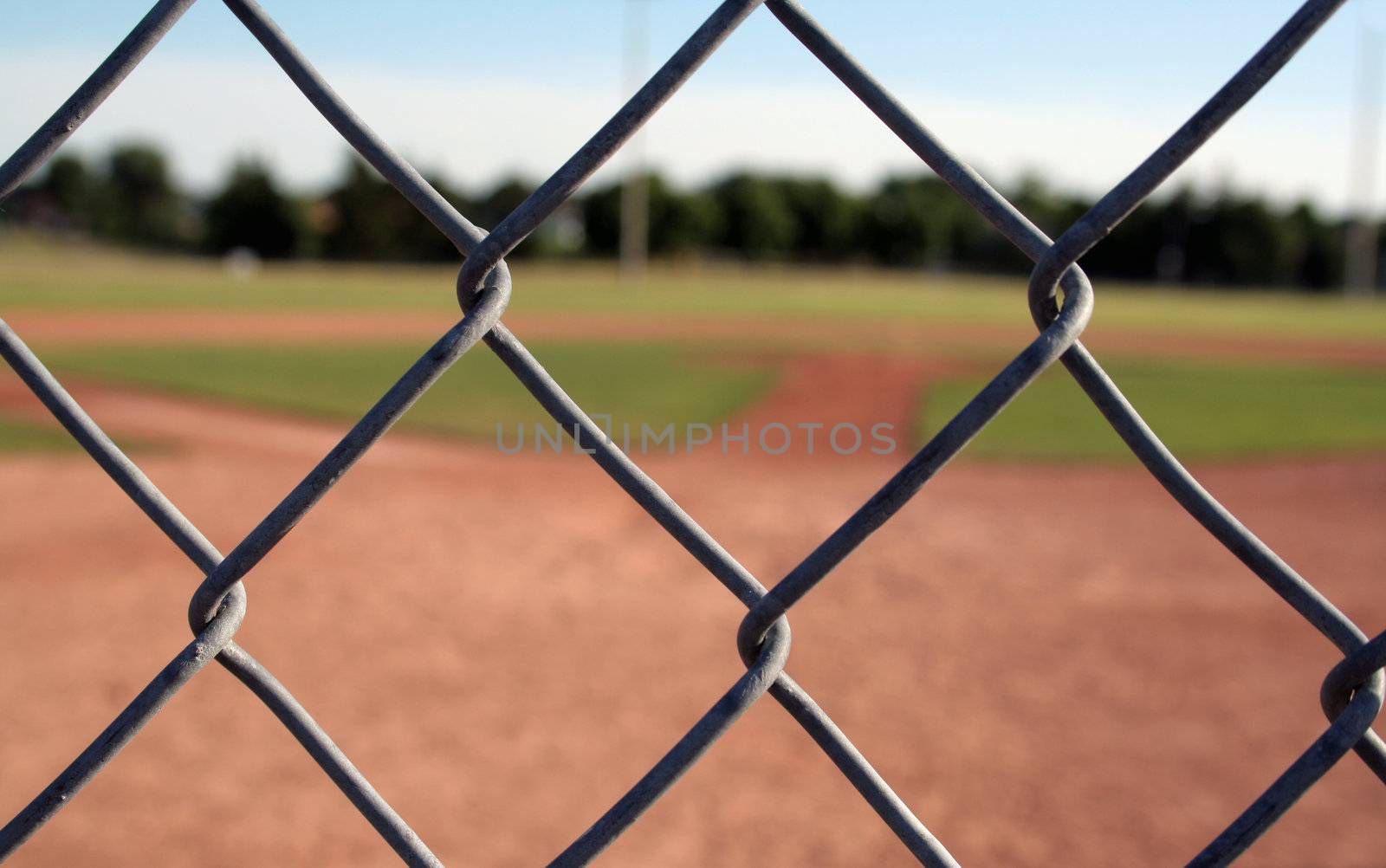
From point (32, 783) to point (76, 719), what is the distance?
0.54 m

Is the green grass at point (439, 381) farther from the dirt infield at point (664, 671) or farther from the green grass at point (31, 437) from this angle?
the dirt infield at point (664, 671)

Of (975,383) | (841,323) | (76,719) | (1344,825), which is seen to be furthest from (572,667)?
(841,323)

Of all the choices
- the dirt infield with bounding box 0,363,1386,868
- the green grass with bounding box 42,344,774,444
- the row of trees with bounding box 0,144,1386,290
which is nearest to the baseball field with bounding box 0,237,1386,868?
the dirt infield with bounding box 0,363,1386,868

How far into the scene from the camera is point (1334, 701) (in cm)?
68

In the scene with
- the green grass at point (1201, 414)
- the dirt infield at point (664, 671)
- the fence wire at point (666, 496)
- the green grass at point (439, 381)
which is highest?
the fence wire at point (666, 496)

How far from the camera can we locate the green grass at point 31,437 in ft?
30.5

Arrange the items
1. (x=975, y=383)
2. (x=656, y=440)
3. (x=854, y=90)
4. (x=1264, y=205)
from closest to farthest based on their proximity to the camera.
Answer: (x=854, y=90) → (x=656, y=440) → (x=975, y=383) → (x=1264, y=205)

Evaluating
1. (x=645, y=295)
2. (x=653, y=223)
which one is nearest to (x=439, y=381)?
(x=645, y=295)

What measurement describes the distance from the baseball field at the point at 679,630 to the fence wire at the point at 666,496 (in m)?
2.95

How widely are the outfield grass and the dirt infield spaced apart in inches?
601

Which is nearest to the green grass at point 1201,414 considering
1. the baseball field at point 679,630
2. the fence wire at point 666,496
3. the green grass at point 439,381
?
the baseball field at point 679,630

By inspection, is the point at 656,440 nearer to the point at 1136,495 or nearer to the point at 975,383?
the point at 1136,495

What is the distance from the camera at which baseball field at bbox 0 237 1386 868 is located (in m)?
3.68

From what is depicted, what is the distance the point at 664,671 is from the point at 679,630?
554mm
